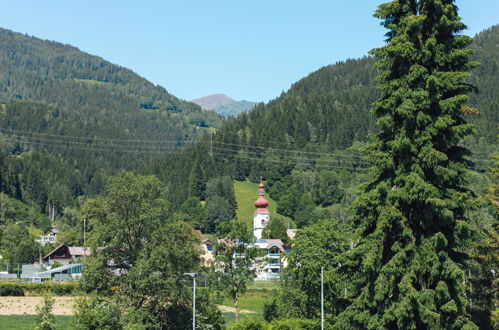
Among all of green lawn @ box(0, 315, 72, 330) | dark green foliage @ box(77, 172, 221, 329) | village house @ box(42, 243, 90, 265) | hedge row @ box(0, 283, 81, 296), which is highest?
dark green foliage @ box(77, 172, 221, 329)

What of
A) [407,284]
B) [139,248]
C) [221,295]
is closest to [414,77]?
[407,284]

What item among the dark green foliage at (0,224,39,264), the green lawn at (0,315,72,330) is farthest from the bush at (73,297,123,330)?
the dark green foliage at (0,224,39,264)

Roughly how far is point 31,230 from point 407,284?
6451 inches

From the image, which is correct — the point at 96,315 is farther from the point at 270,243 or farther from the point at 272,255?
the point at 270,243

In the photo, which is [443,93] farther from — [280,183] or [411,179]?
[280,183]

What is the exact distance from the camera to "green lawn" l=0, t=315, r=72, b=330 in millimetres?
53750

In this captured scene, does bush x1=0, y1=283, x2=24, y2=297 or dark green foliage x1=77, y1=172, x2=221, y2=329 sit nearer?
dark green foliage x1=77, y1=172, x2=221, y2=329

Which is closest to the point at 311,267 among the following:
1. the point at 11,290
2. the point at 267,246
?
the point at 11,290

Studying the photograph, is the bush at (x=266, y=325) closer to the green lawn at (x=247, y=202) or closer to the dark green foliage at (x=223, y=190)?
the green lawn at (x=247, y=202)

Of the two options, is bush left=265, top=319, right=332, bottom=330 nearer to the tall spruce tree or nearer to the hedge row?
the tall spruce tree

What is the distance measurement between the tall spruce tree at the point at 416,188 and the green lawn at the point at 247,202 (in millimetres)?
142367

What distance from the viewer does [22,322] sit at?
5712 centimetres

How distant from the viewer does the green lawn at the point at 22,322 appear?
53.8 meters

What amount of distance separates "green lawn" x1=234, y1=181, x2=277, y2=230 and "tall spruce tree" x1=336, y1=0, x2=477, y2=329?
467 ft
